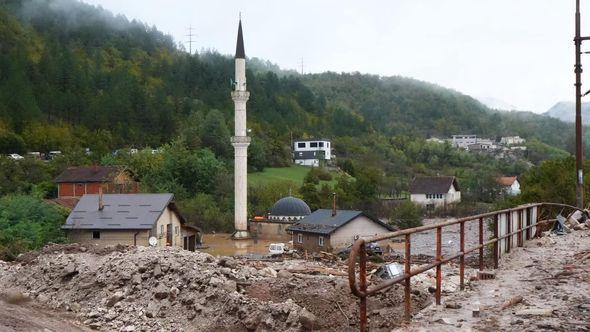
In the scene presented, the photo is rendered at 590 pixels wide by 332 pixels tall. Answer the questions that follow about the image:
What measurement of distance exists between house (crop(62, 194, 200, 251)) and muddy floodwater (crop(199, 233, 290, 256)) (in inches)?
323

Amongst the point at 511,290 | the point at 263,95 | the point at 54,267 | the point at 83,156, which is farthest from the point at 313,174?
the point at 511,290

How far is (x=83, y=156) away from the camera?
7006 centimetres

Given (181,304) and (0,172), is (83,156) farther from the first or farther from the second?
(181,304)

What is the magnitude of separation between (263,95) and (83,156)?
64.5 m

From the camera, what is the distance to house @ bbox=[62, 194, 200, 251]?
103 feet

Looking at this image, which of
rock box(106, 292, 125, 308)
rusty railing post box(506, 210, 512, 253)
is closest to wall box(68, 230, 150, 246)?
rock box(106, 292, 125, 308)

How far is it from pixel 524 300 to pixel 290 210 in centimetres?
4520

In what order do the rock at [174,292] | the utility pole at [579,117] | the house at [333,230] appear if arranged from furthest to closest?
the house at [333,230] → the utility pole at [579,117] → the rock at [174,292]

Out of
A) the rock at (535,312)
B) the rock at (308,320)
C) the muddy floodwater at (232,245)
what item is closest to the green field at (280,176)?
the muddy floodwater at (232,245)

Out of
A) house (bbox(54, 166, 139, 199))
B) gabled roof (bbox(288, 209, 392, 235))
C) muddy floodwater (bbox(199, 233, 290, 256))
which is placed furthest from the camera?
house (bbox(54, 166, 139, 199))

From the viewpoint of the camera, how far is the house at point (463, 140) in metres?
160

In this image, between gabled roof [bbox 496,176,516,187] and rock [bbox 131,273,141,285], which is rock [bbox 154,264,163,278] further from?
gabled roof [bbox 496,176,516,187]

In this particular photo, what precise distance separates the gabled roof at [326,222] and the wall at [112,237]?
11931 millimetres

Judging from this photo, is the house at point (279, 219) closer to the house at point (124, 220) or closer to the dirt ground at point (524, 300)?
the house at point (124, 220)
